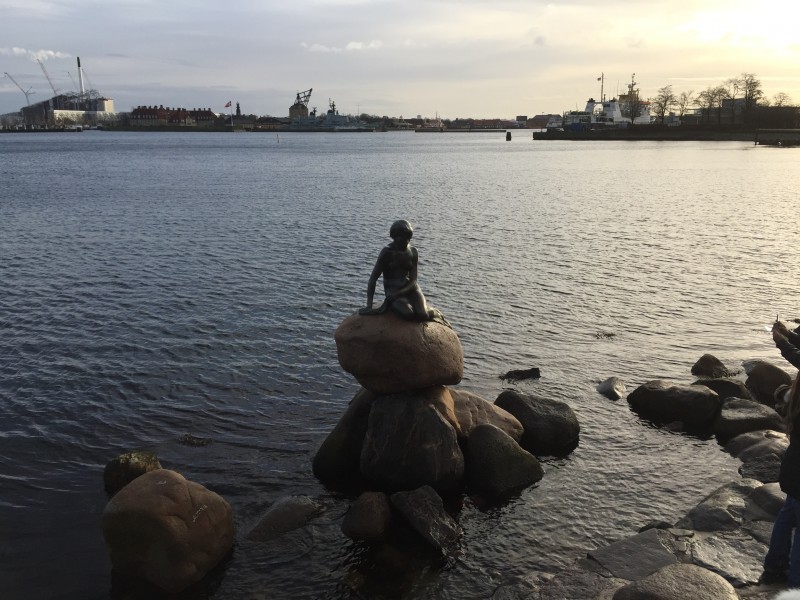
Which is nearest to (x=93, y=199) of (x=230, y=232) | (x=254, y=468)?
(x=230, y=232)

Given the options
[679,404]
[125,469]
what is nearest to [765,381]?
[679,404]

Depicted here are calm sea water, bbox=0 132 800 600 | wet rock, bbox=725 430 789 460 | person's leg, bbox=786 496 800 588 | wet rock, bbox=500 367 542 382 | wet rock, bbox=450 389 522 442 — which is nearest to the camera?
person's leg, bbox=786 496 800 588

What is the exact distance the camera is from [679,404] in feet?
52.2

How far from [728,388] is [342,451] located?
10166 millimetres

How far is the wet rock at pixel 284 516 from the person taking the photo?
458 inches

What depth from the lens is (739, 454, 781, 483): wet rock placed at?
13.0 metres

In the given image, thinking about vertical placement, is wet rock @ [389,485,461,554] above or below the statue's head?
below

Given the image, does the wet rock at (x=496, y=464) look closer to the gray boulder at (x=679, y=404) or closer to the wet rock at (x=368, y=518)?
the wet rock at (x=368, y=518)

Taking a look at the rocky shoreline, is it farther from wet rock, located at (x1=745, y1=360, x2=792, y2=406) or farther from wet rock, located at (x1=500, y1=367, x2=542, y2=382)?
wet rock, located at (x1=500, y1=367, x2=542, y2=382)

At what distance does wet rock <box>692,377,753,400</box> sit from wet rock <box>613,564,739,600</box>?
903 cm

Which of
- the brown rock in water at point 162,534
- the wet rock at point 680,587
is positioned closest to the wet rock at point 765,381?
the wet rock at point 680,587

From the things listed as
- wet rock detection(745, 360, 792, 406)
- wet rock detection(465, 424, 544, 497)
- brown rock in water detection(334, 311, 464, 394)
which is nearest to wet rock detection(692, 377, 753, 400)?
wet rock detection(745, 360, 792, 406)

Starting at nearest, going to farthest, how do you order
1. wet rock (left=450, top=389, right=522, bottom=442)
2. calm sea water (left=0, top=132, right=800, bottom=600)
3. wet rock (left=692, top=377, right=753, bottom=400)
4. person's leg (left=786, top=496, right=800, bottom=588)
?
person's leg (left=786, top=496, right=800, bottom=588) → calm sea water (left=0, top=132, right=800, bottom=600) → wet rock (left=450, top=389, right=522, bottom=442) → wet rock (left=692, top=377, right=753, bottom=400)

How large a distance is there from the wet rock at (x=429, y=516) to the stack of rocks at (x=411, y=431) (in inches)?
19.7
